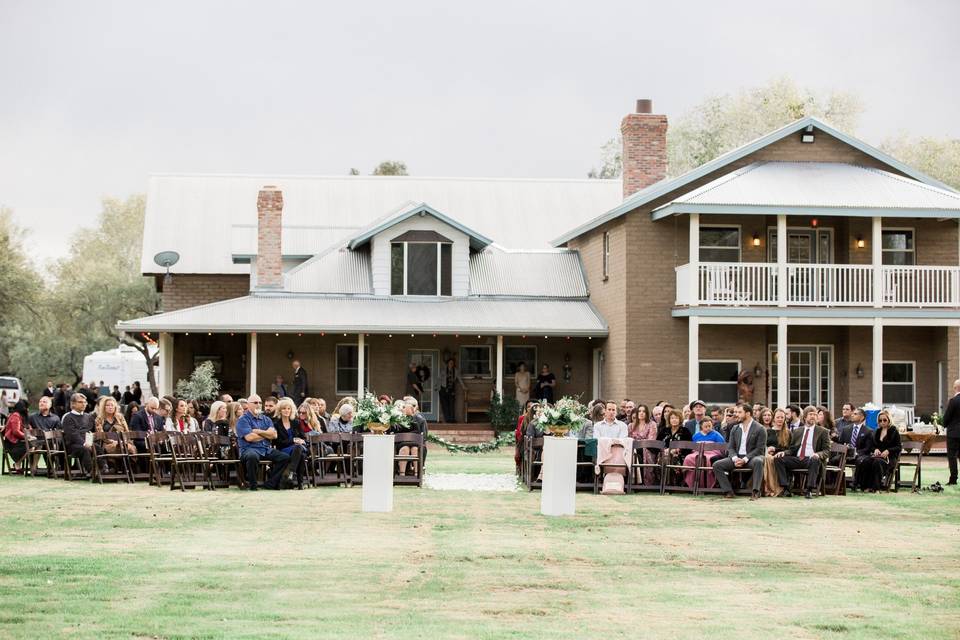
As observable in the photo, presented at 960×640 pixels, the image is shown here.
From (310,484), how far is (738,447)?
→ 6349mm

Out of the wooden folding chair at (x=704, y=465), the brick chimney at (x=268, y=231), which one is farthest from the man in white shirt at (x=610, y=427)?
the brick chimney at (x=268, y=231)

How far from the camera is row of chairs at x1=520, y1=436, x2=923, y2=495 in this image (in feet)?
65.1

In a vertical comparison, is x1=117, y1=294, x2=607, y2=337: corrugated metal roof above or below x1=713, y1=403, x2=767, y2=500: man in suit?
above

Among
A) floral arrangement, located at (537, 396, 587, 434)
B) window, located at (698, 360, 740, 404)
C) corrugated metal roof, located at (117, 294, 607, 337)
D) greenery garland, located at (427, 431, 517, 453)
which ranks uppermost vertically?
corrugated metal roof, located at (117, 294, 607, 337)

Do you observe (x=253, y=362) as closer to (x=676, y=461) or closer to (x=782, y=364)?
(x=782, y=364)

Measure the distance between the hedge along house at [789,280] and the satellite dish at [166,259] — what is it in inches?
515

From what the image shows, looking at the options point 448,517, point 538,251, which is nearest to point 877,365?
point 538,251

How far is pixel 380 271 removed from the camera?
35.4m

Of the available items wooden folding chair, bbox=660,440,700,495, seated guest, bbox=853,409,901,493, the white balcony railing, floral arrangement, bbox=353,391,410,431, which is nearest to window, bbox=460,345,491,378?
the white balcony railing

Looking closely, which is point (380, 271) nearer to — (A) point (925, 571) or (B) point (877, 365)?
(B) point (877, 365)

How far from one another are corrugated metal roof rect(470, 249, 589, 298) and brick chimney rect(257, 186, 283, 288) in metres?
5.36

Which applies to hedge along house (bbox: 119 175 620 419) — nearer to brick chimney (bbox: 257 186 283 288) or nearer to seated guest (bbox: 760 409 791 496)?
brick chimney (bbox: 257 186 283 288)

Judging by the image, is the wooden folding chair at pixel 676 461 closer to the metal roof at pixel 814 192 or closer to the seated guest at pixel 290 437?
the seated guest at pixel 290 437

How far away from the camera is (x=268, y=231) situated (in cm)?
3472
